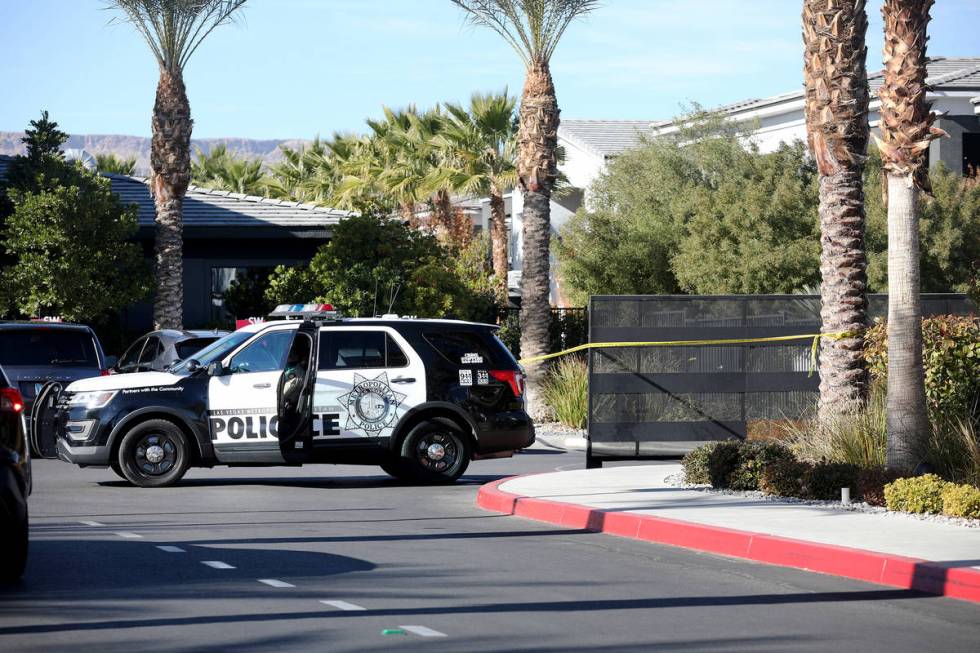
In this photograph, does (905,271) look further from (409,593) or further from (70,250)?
(70,250)

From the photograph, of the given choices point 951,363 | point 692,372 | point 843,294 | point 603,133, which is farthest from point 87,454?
point 603,133

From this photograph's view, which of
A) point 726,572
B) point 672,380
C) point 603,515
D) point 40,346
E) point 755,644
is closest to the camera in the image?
point 755,644

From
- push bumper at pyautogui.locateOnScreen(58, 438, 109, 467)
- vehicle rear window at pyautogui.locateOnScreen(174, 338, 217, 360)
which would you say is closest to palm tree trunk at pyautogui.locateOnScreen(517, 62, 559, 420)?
vehicle rear window at pyautogui.locateOnScreen(174, 338, 217, 360)

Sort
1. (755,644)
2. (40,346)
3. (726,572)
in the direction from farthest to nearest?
(40,346) → (726,572) → (755,644)

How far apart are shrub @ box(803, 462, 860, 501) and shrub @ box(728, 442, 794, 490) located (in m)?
0.72

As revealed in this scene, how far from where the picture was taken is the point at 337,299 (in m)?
29.0

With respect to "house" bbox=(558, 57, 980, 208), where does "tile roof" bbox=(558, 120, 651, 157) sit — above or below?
above

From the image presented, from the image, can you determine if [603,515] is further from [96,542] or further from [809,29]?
[809,29]

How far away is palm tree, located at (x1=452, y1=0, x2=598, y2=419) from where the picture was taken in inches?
1064

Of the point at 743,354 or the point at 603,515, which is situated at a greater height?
the point at 743,354

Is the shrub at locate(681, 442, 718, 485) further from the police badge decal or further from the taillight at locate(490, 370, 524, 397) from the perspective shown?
the police badge decal

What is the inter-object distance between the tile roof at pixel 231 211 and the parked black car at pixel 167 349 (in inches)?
368

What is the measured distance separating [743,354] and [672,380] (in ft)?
3.33

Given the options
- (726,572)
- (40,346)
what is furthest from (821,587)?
(40,346)
